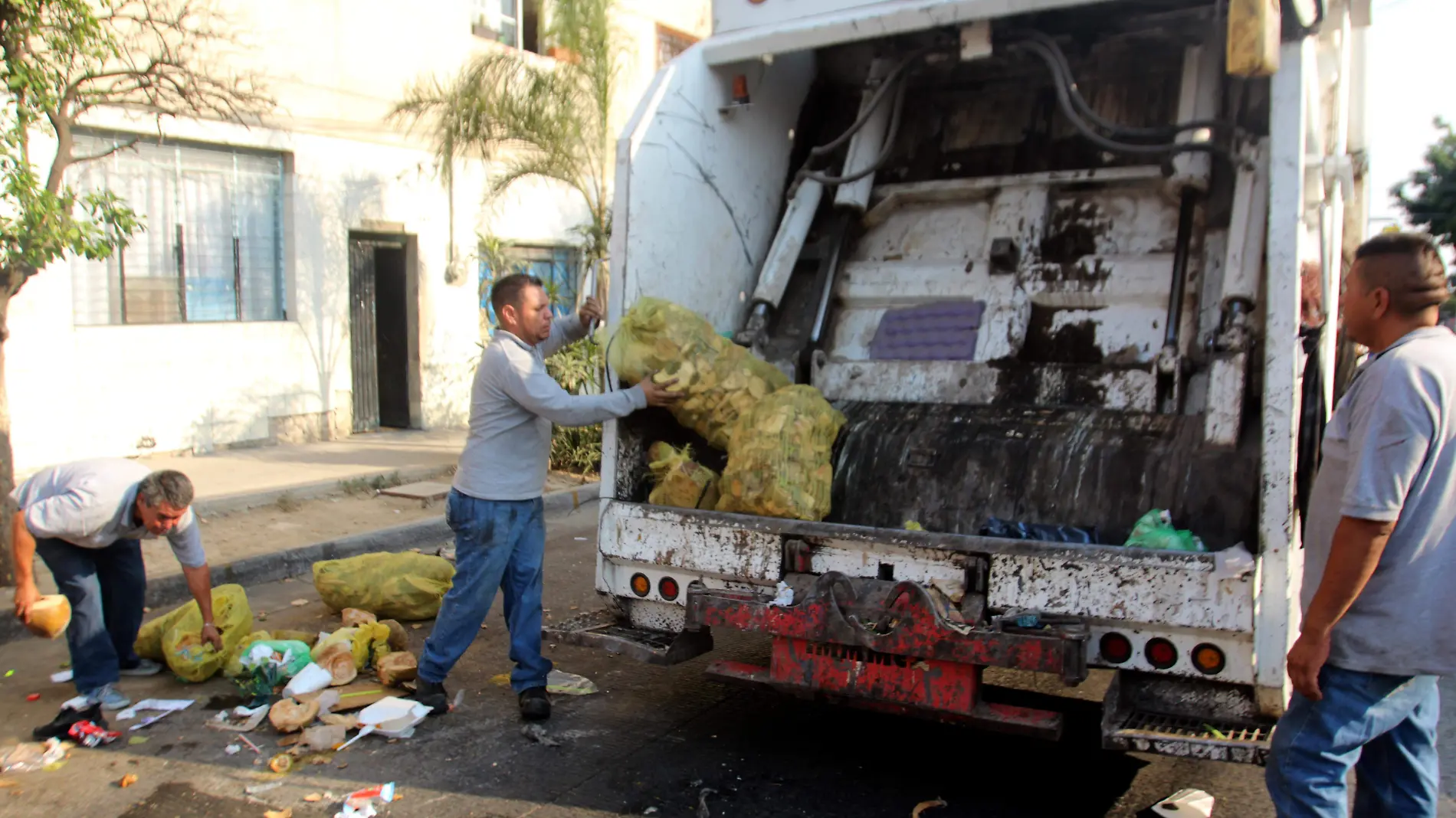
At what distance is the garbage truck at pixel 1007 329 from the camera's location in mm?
2951

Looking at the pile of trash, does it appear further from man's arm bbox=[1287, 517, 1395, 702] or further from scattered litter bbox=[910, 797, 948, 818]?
man's arm bbox=[1287, 517, 1395, 702]

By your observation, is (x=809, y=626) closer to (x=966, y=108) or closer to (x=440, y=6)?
(x=966, y=108)

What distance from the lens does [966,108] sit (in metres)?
4.95

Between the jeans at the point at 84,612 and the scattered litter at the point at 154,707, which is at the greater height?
the jeans at the point at 84,612

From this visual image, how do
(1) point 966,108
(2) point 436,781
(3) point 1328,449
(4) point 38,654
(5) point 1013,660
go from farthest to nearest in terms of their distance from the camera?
(1) point 966,108 < (4) point 38,654 < (2) point 436,781 < (5) point 1013,660 < (3) point 1328,449

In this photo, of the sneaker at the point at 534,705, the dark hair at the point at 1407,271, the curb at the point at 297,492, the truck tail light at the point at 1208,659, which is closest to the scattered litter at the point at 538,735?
the sneaker at the point at 534,705

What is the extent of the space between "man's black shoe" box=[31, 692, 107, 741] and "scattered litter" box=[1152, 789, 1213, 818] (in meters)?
3.22

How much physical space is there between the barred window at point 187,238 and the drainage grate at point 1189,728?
713cm

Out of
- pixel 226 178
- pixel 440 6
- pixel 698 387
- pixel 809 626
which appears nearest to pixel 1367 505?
pixel 809 626

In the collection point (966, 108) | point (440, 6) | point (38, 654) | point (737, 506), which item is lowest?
point (38, 654)

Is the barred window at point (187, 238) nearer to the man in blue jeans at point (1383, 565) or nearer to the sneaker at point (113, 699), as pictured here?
the sneaker at point (113, 699)

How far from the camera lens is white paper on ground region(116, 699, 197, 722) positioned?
381 cm

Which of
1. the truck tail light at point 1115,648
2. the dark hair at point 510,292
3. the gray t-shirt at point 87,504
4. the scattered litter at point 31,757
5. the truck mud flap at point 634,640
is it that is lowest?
the scattered litter at point 31,757

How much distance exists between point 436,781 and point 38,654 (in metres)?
2.31
